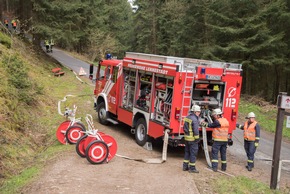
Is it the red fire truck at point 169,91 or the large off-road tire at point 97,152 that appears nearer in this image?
the large off-road tire at point 97,152

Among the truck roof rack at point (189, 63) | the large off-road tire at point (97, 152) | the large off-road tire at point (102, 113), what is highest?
the truck roof rack at point (189, 63)

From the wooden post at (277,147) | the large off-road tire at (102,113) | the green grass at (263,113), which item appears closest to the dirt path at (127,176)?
the wooden post at (277,147)

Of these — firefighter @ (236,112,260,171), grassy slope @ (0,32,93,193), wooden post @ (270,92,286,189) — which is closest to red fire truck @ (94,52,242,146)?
firefighter @ (236,112,260,171)

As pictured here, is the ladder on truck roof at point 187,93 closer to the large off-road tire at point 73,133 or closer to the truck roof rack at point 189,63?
the truck roof rack at point 189,63

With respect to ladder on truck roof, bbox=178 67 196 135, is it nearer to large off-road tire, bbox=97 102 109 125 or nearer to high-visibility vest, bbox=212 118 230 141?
high-visibility vest, bbox=212 118 230 141

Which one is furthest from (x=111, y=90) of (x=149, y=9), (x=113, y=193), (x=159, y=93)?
(x=149, y=9)

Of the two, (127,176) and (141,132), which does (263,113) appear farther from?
(127,176)

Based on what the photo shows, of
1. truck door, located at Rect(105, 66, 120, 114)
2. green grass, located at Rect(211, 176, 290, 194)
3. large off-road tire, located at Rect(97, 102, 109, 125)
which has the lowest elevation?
green grass, located at Rect(211, 176, 290, 194)

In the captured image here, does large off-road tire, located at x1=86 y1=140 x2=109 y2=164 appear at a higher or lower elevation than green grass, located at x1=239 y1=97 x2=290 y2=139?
lower

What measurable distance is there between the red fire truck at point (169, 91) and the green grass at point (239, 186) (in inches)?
74.2

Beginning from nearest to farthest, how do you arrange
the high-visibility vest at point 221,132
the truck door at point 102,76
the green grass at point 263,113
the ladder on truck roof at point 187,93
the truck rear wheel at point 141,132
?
the high-visibility vest at point 221,132 < the ladder on truck roof at point 187,93 < the truck rear wheel at point 141,132 < the truck door at point 102,76 < the green grass at point 263,113

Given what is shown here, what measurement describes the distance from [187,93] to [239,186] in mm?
2901

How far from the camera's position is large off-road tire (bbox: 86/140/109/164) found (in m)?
8.30

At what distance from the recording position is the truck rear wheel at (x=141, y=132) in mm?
10820
